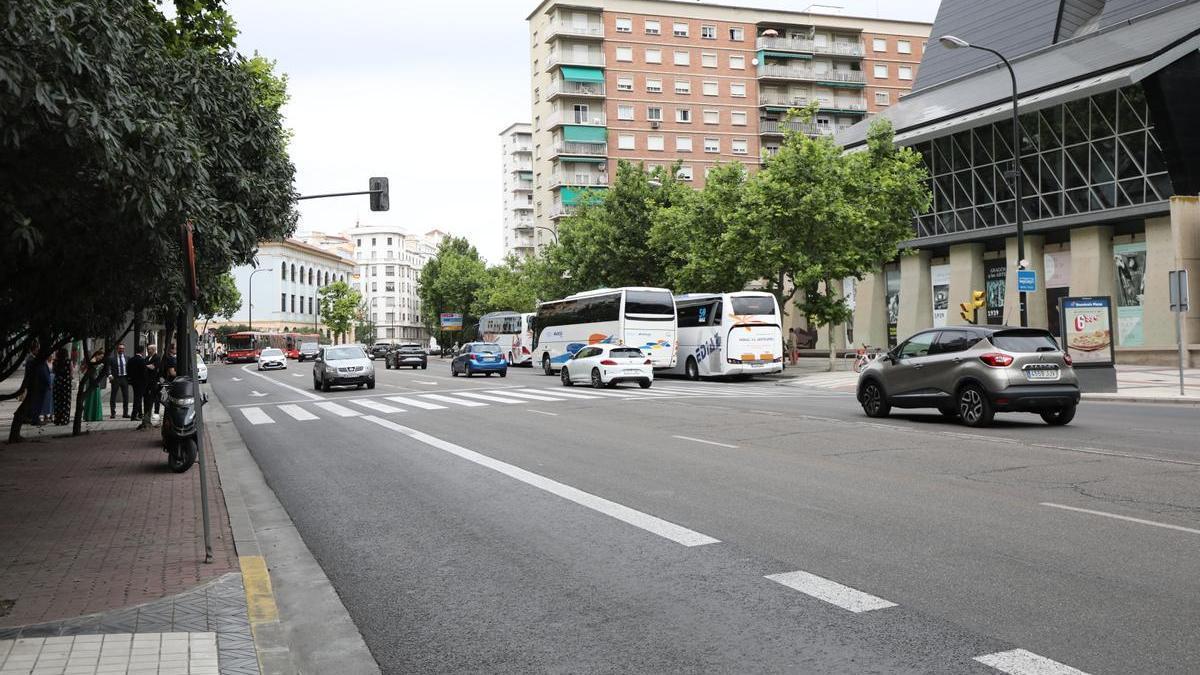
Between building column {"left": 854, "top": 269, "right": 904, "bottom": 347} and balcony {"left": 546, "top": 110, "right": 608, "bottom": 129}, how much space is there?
32588 millimetres

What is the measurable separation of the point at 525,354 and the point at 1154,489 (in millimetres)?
50637

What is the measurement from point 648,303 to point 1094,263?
18.6m

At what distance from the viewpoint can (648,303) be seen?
35969 mm

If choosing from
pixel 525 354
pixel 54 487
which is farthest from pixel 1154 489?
pixel 525 354

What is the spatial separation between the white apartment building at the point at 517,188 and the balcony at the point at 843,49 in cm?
4512

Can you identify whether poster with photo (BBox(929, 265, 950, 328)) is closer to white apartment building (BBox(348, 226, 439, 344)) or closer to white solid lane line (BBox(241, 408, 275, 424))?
white solid lane line (BBox(241, 408, 275, 424))

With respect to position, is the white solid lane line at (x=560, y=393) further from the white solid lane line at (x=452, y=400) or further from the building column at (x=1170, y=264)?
the building column at (x=1170, y=264)

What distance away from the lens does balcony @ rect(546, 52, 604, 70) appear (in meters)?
76.6

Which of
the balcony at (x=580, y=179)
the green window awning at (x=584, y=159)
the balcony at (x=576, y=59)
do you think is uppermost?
the balcony at (x=576, y=59)

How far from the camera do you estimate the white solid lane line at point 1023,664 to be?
3.93 m

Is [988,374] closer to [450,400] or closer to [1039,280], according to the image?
[450,400]

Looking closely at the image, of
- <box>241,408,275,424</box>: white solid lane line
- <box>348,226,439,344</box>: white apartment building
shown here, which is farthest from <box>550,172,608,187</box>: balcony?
<box>348,226,439,344</box>: white apartment building

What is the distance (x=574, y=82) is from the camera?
76938 millimetres

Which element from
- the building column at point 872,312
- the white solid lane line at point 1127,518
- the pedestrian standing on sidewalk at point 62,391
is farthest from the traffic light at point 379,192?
the building column at point 872,312
